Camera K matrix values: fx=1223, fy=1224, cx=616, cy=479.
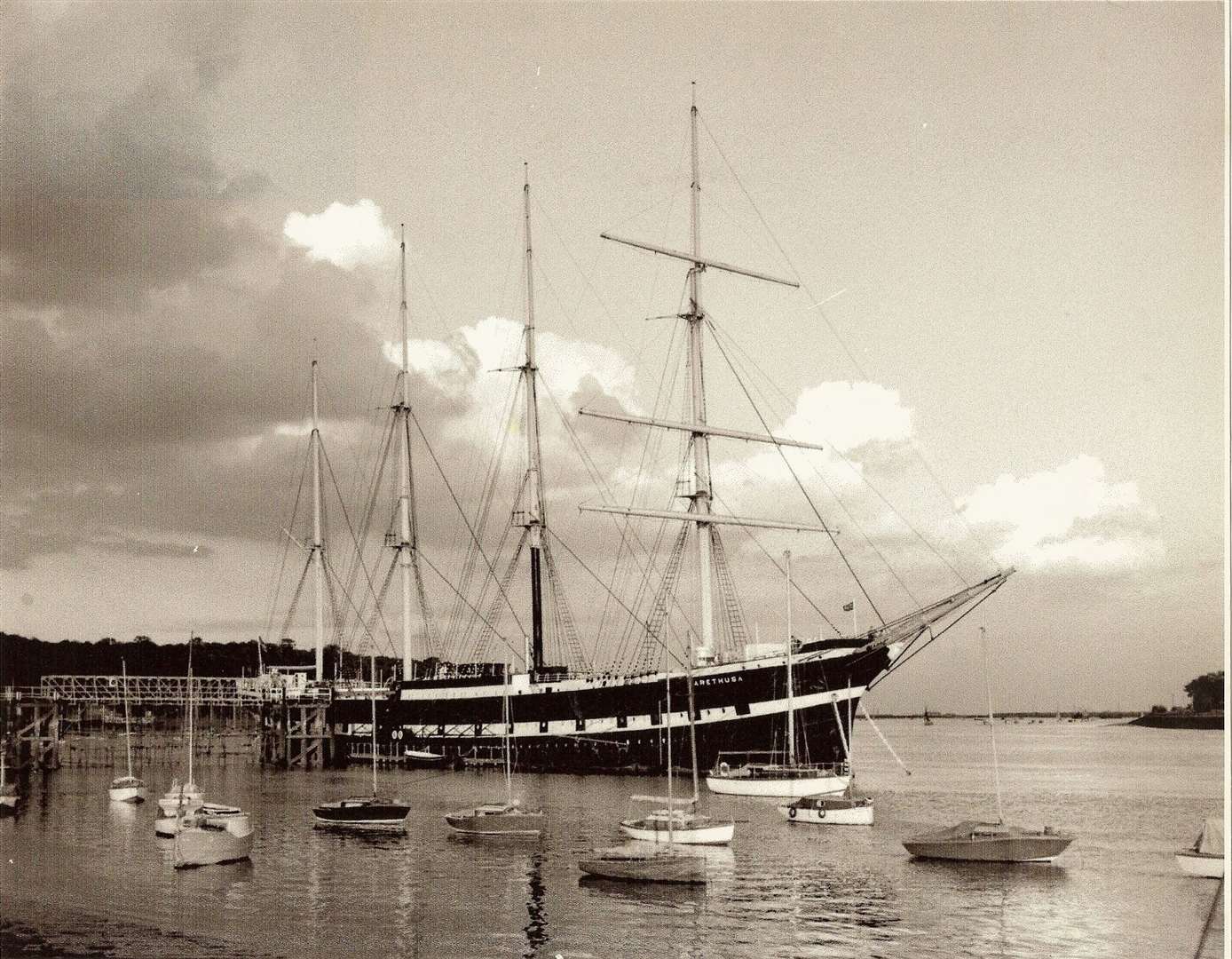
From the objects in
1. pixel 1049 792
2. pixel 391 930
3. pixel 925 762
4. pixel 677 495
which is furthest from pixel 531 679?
pixel 925 762

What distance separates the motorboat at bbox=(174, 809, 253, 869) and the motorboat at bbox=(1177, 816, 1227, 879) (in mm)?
24898

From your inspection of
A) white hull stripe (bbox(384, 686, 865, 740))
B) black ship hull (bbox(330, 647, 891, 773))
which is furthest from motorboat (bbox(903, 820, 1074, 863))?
white hull stripe (bbox(384, 686, 865, 740))

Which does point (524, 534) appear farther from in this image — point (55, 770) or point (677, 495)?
point (55, 770)

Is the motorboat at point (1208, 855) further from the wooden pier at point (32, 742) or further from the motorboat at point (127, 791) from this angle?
the wooden pier at point (32, 742)

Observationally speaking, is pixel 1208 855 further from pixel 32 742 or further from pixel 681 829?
pixel 32 742

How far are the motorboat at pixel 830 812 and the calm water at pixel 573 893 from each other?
0.86 metres

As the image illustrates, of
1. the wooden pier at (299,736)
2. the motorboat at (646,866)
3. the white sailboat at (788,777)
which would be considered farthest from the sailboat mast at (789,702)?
the wooden pier at (299,736)

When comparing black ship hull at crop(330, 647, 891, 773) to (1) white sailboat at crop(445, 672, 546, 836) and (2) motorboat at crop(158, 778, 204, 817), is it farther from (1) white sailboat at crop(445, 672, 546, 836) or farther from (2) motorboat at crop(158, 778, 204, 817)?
(2) motorboat at crop(158, 778, 204, 817)

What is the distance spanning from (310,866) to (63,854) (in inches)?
313

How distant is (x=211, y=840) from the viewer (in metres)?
33.2

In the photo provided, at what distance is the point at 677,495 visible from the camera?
195ft

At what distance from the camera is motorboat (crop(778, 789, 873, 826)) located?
138ft

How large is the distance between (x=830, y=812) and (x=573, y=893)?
16101mm

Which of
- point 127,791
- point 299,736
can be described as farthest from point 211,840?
point 299,736
